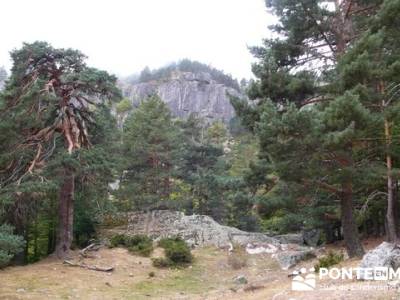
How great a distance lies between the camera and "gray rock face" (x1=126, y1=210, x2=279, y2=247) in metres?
23.5

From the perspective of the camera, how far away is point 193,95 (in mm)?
102750

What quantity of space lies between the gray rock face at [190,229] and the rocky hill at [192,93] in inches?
2802

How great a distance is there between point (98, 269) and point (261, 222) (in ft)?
66.0

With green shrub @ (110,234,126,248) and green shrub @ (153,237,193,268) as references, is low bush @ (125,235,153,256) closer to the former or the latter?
green shrub @ (110,234,126,248)

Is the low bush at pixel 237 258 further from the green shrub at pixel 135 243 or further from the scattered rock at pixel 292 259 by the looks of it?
the green shrub at pixel 135 243

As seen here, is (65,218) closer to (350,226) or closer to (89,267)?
(89,267)

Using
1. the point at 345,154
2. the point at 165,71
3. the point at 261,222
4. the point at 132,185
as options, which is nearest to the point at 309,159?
the point at 345,154

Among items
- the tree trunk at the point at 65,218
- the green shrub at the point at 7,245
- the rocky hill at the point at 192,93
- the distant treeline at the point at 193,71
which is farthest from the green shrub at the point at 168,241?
the distant treeline at the point at 193,71

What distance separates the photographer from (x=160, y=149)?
2736cm

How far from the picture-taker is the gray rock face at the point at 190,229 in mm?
23484

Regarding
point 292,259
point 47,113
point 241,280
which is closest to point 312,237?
point 292,259

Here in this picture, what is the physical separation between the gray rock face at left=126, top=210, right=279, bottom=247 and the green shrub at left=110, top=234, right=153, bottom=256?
2615 millimetres

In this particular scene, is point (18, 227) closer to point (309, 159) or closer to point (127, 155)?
point (127, 155)

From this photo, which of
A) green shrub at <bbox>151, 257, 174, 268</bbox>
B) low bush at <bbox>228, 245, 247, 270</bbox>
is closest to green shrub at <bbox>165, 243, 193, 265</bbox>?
green shrub at <bbox>151, 257, 174, 268</bbox>
